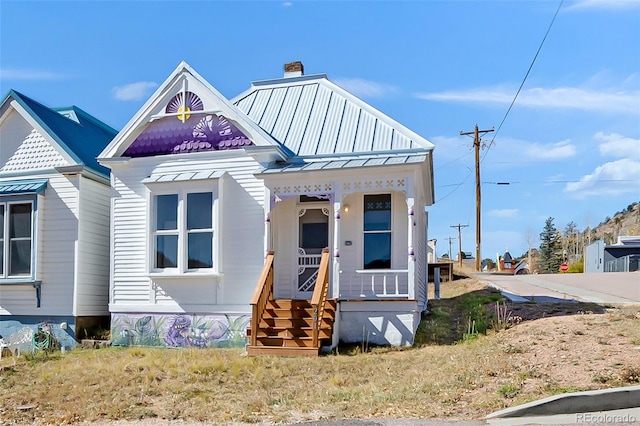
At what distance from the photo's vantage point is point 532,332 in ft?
39.2

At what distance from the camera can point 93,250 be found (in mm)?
15797

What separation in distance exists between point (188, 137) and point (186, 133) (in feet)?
0.38

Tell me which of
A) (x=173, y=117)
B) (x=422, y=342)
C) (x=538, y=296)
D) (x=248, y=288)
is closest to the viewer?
(x=422, y=342)

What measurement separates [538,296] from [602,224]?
313ft

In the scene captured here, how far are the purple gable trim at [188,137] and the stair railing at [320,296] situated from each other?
141 inches

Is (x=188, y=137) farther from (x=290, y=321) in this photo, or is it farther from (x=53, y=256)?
(x=290, y=321)

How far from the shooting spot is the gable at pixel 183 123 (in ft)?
47.7

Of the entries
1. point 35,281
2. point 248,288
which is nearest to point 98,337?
point 35,281

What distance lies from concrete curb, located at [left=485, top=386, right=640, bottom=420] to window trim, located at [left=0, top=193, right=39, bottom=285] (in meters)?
12.2

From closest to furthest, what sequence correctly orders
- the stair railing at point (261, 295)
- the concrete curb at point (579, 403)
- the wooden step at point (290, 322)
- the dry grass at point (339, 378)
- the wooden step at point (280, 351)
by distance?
the concrete curb at point (579, 403), the dry grass at point (339, 378), the wooden step at point (280, 351), the stair railing at point (261, 295), the wooden step at point (290, 322)

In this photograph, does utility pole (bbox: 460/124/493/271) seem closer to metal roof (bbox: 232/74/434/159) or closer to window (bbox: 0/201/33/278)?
metal roof (bbox: 232/74/434/159)

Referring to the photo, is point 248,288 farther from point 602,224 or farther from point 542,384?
point 602,224

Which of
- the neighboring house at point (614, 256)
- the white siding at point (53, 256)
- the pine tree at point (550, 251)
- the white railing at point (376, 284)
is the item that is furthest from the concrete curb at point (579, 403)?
the pine tree at point (550, 251)

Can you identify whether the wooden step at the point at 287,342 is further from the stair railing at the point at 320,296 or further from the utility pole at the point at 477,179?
the utility pole at the point at 477,179
